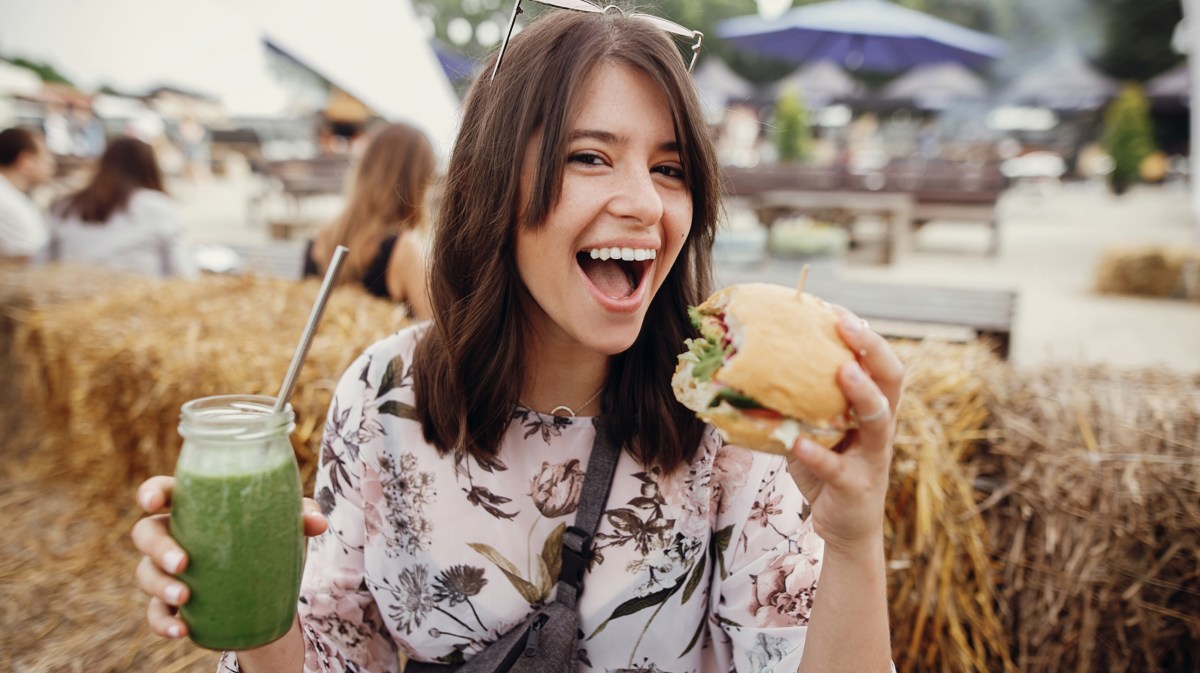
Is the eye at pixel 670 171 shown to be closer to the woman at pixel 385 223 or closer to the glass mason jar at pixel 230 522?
the glass mason jar at pixel 230 522

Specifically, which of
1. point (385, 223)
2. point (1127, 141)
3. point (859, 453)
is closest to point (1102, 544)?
point (859, 453)

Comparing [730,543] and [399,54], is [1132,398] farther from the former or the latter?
[399,54]

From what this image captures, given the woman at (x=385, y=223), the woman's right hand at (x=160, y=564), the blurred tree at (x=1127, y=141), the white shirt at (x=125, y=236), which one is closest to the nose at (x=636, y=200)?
the woman's right hand at (x=160, y=564)

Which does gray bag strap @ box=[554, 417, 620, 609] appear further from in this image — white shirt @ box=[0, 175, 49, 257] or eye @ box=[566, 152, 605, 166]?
white shirt @ box=[0, 175, 49, 257]

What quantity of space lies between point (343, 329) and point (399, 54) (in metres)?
3.89

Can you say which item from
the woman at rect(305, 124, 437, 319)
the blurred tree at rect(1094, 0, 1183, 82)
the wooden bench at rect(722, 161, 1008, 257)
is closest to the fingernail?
the woman at rect(305, 124, 437, 319)

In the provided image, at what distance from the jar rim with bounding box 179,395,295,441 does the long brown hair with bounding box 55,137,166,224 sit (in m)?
5.66

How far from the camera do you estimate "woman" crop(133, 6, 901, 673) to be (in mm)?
1485

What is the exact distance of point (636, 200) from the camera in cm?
144

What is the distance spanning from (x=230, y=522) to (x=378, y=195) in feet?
12.4

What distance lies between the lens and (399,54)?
6332 mm

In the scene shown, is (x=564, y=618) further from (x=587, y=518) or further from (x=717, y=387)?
(x=717, y=387)

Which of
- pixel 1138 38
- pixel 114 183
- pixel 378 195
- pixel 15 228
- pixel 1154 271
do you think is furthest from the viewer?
pixel 1138 38

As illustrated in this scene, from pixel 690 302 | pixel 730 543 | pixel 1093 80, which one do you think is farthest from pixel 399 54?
pixel 1093 80
